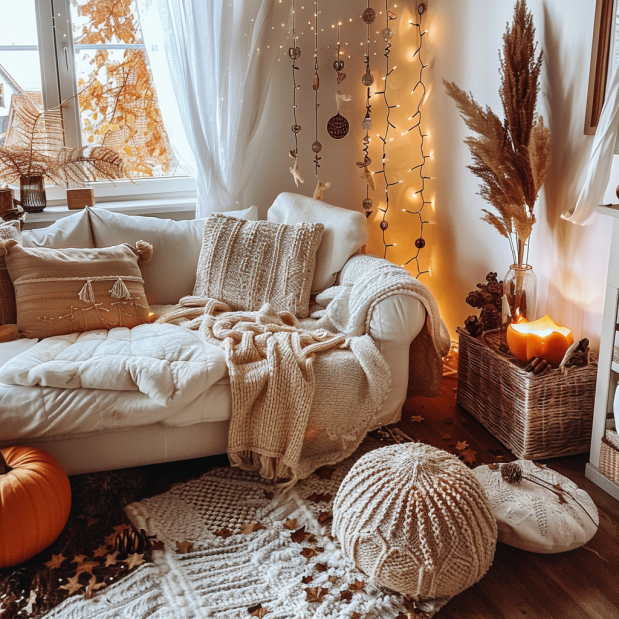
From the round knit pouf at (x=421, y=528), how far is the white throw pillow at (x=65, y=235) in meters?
1.52

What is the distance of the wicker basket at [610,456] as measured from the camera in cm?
198

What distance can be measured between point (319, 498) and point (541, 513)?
0.64 metres

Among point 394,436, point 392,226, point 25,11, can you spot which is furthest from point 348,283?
point 25,11

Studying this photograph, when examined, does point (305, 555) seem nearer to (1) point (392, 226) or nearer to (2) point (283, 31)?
(1) point (392, 226)

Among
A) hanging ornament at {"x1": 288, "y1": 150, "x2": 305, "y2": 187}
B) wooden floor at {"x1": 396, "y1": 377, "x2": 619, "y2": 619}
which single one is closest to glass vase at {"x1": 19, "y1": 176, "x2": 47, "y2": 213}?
hanging ornament at {"x1": 288, "y1": 150, "x2": 305, "y2": 187}

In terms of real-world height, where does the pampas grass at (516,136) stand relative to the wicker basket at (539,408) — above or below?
above

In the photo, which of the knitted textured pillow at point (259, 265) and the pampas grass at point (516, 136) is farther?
the knitted textured pillow at point (259, 265)

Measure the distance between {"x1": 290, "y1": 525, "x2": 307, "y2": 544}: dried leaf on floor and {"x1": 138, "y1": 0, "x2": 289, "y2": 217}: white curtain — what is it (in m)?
1.66

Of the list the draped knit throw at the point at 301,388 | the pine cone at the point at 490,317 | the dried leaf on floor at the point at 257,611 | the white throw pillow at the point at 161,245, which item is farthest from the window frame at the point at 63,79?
the dried leaf on floor at the point at 257,611

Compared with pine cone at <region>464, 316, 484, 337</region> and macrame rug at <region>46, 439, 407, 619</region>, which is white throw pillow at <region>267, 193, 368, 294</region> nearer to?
pine cone at <region>464, 316, 484, 337</region>

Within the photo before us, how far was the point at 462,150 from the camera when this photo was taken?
9.66 ft

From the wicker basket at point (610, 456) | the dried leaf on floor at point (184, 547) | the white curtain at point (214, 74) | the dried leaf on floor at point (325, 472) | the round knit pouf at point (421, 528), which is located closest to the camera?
the round knit pouf at point (421, 528)

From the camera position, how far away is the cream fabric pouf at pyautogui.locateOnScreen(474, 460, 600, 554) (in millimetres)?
1743

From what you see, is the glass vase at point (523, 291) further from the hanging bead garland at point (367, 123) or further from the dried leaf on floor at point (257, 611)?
the dried leaf on floor at point (257, 611)
